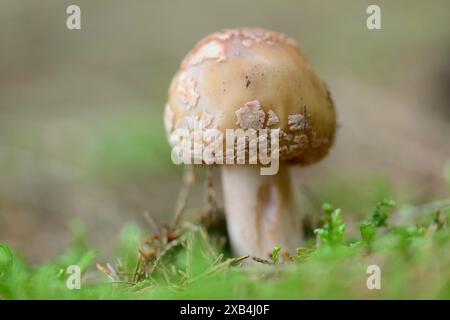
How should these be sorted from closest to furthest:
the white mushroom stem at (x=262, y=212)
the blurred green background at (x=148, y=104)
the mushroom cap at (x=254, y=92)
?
1. the mushroom cap at (x=254, y=92)
2. the white mushroom stem at (x=262, y=212)
3. the blurred green background at (x=148, y=104)

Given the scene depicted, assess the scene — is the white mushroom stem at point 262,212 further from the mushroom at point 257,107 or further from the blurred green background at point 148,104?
the blurred green background at point 148,104

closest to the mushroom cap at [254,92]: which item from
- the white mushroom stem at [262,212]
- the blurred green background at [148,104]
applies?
the white mushroom stem at [262,212]

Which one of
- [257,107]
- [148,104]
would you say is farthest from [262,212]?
[148,104]

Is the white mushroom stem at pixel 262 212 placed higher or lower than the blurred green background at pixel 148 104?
lower

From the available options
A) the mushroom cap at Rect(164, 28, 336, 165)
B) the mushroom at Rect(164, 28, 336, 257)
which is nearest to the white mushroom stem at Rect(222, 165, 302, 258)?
the mushroom at Rect(164, 28, 336, 257)

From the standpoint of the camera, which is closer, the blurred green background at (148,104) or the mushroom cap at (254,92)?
the mushroom cap at (254,92)
